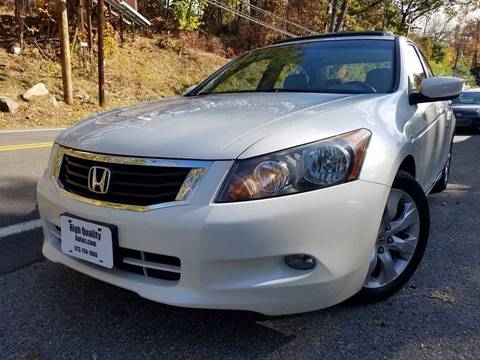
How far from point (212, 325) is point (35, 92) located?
11495 mm

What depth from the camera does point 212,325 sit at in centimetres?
220

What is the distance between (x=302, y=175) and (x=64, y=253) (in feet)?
3.98

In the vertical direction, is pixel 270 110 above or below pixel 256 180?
above

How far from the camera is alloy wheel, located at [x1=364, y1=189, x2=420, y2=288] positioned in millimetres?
2391

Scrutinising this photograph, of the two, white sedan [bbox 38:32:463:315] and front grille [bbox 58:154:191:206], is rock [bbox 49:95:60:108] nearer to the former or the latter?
white sedan [bbox 38:32:463:315]

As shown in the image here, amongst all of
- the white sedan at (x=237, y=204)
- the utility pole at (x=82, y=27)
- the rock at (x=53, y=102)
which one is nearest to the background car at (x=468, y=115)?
the rock at (x=53, y=102)

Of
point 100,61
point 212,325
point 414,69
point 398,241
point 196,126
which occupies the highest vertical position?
point 414,69

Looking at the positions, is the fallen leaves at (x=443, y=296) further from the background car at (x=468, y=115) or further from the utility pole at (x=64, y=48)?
the utility pole at (x=64, y=48)

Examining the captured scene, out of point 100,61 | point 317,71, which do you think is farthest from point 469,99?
point 317,71

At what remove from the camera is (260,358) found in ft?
6.42

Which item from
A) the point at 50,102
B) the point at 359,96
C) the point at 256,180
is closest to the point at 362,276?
the point at 256,180

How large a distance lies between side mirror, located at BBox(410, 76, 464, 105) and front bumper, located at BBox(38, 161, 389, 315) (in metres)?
1.23

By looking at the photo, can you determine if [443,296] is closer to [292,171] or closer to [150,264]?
[292,171]

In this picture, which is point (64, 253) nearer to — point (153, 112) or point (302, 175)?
point (153, 112)
